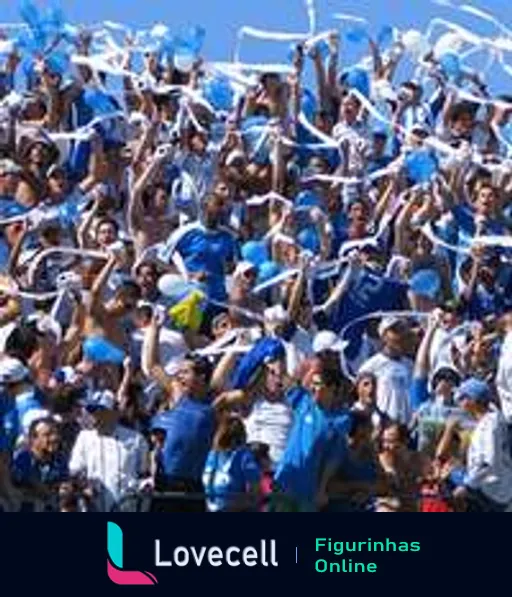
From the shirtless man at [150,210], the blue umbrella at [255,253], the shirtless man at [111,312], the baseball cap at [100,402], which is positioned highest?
the shirtless man at [150,210]

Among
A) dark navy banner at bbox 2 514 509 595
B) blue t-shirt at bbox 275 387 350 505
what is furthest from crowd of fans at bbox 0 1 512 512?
dark navy banner at bbox 2 514 509 595

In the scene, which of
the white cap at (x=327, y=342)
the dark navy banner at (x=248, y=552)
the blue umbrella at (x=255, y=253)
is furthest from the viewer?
the blue umbrella at (x=255, y=253)

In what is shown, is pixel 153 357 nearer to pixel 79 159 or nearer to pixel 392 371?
pixel 392 371

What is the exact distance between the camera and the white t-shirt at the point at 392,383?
75.4 ft

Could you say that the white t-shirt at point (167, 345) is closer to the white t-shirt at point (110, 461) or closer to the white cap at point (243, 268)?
the white cap at point (243, 268)

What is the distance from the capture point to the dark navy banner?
1856cm

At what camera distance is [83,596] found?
60.8 feet

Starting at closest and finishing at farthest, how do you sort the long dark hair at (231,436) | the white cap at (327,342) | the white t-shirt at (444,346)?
the long dark hair at (231,436), the white cap at (327,342), the white t-shirt at (444,346)

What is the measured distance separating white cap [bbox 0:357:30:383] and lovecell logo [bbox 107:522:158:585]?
10.4 ft

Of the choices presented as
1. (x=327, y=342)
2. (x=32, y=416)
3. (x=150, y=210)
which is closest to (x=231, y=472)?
(x=32, y=416)

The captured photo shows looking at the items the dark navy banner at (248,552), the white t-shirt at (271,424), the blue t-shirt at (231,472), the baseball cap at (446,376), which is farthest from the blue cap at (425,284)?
the dark navy banner at (248,552)

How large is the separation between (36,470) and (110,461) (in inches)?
22.4

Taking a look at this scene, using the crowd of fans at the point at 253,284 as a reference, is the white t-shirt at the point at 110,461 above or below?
below

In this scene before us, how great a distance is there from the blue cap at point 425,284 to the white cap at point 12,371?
3493 mm
